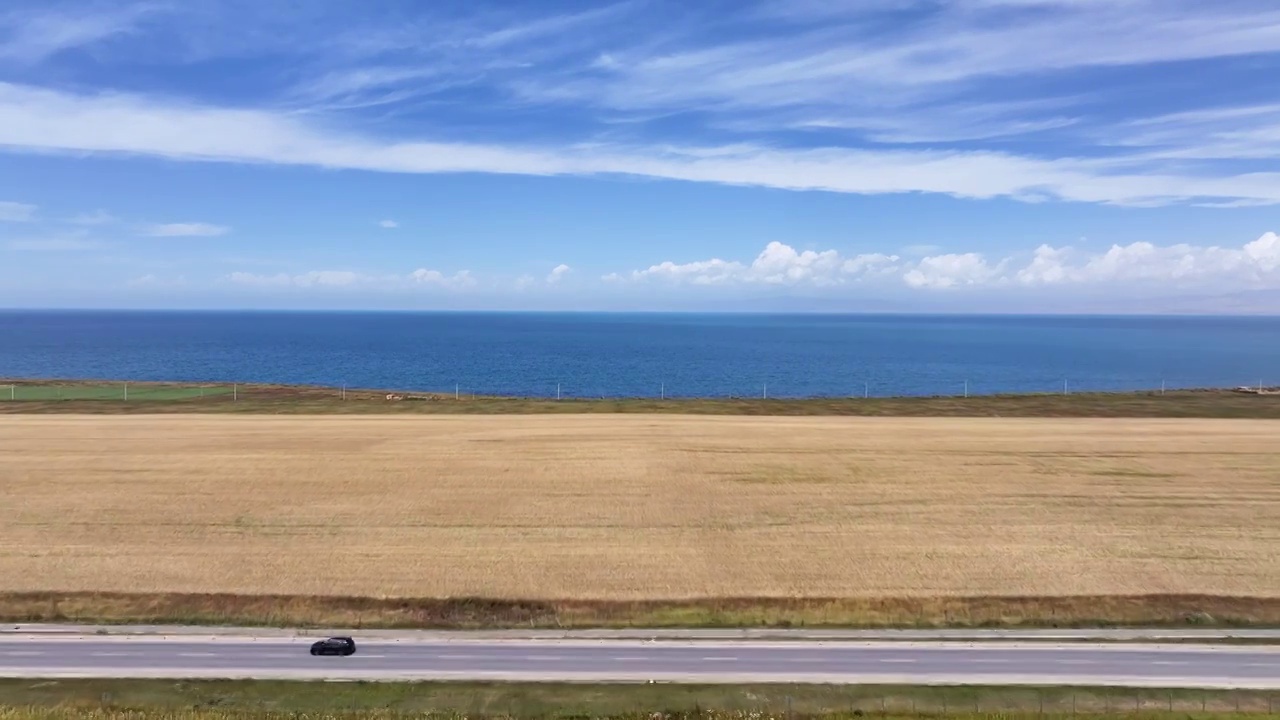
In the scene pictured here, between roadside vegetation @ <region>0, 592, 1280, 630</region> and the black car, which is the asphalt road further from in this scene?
roadside vegetation @ <region>0, 592, 1280, 630</region>

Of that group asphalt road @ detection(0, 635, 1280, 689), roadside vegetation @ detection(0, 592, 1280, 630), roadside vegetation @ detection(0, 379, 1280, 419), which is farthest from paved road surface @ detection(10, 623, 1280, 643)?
roadside vegetation @ detection(0, 379, 1280, 419)

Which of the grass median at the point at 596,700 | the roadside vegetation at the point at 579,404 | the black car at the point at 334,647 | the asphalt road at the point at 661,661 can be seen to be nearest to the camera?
the grass median at the point at 596,700

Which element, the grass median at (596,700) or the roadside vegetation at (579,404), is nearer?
the grass median at (596,700)

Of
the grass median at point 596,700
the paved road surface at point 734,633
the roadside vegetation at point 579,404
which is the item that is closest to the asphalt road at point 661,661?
the paved road surface at point 734,633

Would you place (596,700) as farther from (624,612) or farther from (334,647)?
(334,647)

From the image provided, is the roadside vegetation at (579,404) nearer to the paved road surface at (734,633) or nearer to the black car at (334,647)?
the paved road surface at (734,633)

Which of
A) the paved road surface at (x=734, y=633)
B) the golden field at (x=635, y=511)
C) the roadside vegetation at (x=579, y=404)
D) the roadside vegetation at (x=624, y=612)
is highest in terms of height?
the roadside vegetation at (x=579, y=404)
